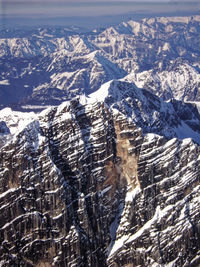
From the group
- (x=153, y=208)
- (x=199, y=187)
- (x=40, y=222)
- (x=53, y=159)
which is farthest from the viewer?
(x=199, y=187)

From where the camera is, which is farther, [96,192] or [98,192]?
[98,192]

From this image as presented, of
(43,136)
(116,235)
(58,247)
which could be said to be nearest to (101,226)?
(116,235)

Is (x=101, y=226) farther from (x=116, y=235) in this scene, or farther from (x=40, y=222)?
(x=40, y=222)

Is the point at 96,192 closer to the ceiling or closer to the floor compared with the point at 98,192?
closer to the ceiling

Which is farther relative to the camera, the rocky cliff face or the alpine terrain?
the alpine terrain

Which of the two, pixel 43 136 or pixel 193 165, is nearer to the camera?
pixel 43 136

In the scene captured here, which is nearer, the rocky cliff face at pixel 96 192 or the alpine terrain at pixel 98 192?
the rocky cliff face at pixel 96 192

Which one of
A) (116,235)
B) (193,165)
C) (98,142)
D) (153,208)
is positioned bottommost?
(116,235)

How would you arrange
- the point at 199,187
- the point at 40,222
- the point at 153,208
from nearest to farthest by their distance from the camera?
the point at 40,222
the point at 153,208
the point at 199,187
